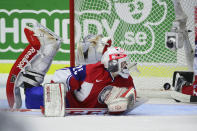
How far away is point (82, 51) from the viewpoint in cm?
246

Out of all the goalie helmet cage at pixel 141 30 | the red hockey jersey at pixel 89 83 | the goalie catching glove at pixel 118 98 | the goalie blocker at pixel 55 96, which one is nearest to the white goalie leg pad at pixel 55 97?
the goalie blocker at pixel 55 96

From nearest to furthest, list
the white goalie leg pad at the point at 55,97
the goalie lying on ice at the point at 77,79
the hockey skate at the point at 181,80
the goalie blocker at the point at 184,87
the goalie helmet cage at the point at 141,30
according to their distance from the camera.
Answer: the white goalie leg pad at the point at 55,97 < the goalie lying on ice at the point at 77,79 < the goalie blocker at the point at 184,87 < the hockey skate at the point at 181,80 < the goalie helmet cage at the point at 141,30

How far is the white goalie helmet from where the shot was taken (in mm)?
1989

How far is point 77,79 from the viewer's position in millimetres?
2008

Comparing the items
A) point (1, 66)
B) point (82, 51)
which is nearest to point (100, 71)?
point (82, 51)

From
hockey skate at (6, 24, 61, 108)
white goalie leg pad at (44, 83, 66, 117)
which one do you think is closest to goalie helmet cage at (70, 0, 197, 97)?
hockey skate at (6, 24, 61, 108)

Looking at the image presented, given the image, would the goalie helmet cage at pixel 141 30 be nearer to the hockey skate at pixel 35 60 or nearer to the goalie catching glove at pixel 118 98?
the hockey skate at pixel 35 60

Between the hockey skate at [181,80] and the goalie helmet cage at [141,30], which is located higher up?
the goalie helmet cage at [141,30]

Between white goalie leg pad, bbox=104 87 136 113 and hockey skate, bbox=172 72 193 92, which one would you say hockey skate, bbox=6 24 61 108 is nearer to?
white goalie leg pad, bbox=104 87 136 113

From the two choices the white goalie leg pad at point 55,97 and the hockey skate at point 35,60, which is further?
the hockey skate at point 35,60

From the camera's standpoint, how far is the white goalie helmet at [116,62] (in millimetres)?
1989

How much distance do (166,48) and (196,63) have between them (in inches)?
15.4

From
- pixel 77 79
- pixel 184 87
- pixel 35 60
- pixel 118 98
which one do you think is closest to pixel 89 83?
pixel 77 79

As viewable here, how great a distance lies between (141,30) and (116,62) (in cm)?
117
